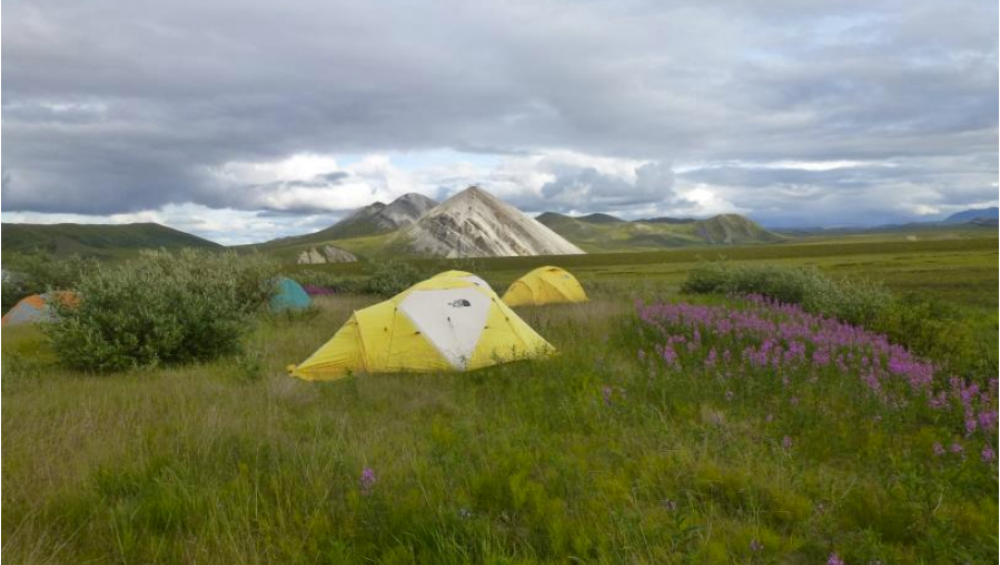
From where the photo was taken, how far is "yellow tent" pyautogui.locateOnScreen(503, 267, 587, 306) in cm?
2310

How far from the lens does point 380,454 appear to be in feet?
18.7

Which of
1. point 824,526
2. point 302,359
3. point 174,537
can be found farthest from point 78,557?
point 302,359

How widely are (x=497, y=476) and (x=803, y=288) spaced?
57.5 feet

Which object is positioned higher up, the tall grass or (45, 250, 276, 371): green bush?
(45, 250, 276, 371): green bush

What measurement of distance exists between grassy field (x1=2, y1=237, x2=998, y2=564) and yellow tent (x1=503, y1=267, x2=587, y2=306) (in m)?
14.5

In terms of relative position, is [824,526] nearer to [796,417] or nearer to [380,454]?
[796,417]

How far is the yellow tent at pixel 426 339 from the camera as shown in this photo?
10227 millimetres

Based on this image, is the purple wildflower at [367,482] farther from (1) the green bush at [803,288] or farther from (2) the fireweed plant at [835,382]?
(1) the green bush at [803,288]

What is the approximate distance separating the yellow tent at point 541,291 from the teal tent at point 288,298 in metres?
7.07

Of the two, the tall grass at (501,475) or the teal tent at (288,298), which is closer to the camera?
the tall grass at (501,475)

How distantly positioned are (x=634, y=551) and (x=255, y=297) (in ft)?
56.6

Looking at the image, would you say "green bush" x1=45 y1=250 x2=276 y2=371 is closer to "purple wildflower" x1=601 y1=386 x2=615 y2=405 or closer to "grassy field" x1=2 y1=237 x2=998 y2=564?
"grassy field" x1=2 y1=237 x2=998 y2=564

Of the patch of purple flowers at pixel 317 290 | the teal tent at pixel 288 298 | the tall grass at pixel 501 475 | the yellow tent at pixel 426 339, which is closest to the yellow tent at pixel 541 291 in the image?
the teal tent at pixel 288 298

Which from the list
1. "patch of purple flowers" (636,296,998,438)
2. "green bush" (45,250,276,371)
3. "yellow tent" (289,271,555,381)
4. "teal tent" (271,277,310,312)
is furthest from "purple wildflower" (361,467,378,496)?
"teal tent" (271,277,310,312)
